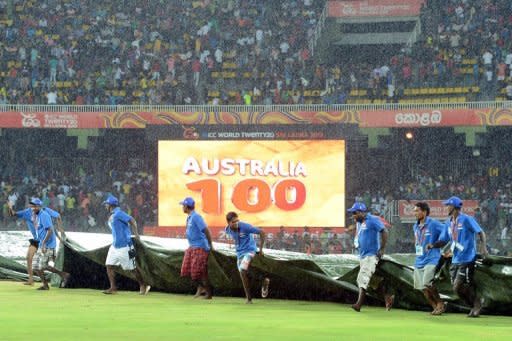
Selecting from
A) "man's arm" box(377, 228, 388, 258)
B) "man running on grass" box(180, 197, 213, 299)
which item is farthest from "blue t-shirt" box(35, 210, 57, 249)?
"man's arm" box(377, 228, 388, 258)

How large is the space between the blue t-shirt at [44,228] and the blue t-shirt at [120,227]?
1310mm

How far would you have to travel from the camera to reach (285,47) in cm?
4166

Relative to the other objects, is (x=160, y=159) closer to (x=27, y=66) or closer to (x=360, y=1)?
(x=27, y=66)

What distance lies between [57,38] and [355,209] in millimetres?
29090

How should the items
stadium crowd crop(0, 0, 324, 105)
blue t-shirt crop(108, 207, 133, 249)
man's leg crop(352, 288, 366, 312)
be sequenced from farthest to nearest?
stadium crowd crop(0, 0, 324, 105)
blue t-shirt crop(108, 207, 133, 249)
man's leg crop(352, 288, 366, 312)

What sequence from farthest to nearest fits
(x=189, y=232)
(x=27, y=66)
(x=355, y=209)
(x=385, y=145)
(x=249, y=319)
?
1. (x=27, y=66)
2. (x=385, y=145)
3. (x=189, y=232)
4. (x=355, y=209)
5. (x=249, y=319)

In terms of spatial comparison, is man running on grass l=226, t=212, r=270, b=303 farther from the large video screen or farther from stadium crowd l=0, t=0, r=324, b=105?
stadium crowd l=0, t=0, r=324, b=105

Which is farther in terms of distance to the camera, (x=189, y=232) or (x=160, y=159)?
(x=160, y=159)

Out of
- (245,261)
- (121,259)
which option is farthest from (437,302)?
(121,259)

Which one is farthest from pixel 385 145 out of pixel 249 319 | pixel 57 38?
pixel 249 319

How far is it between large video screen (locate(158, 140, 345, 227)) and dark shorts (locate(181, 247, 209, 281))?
57.7 ft

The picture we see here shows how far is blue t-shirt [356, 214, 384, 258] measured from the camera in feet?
49.0

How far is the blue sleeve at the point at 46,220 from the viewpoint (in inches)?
727

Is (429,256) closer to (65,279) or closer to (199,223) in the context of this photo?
(199,223)
